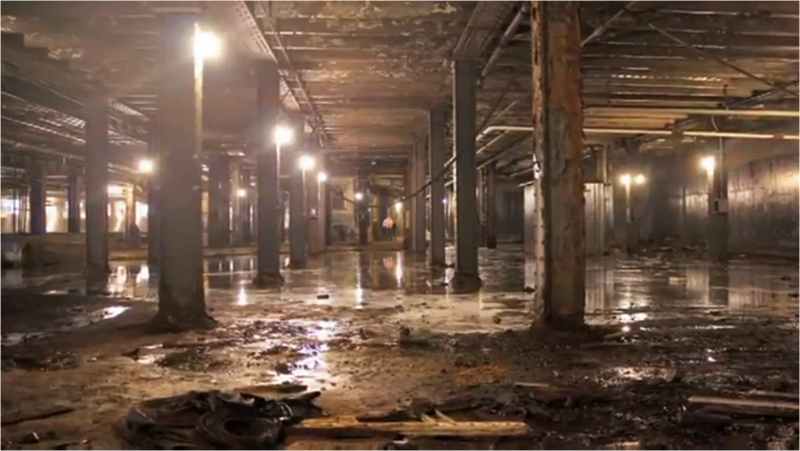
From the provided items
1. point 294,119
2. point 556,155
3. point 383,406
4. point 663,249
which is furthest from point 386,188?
point 383,406

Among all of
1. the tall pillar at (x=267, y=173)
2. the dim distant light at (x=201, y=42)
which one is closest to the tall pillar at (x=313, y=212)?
the tall pillar at (x=267, y=173)

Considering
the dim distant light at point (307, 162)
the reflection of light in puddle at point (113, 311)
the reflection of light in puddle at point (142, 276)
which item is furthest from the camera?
the dim distant light at point (307, 162)

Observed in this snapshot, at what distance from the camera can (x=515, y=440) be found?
10.5ft

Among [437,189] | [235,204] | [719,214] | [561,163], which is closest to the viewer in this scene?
[561,163]

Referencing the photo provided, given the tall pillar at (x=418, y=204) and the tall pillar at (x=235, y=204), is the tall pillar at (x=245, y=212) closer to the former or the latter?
the tall pillar at (x=235, y=204)

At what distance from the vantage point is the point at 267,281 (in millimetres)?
11078

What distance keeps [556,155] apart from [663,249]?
64.0 feet

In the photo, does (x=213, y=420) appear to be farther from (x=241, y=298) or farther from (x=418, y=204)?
(x=418, y=204)

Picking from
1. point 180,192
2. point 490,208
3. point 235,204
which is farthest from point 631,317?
point 235,204

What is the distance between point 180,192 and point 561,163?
3.71 m

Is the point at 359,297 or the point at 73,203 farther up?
the point at 73,203

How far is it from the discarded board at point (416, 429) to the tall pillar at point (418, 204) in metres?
15.9

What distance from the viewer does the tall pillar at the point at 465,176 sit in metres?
10.7

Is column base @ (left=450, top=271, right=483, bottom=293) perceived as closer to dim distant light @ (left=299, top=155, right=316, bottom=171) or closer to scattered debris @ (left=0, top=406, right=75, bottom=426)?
dim distant light @ (left=299, top=155, right=316, bottom=171)
